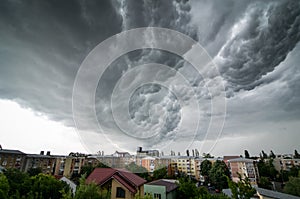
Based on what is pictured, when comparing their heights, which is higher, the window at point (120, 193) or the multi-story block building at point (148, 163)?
the multi-story block building at point (148, 163)

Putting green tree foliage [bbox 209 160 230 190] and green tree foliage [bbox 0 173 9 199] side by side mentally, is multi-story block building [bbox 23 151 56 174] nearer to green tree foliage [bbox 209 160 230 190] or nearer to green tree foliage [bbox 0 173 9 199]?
green tree foliage [bbox 0 173 9 199]

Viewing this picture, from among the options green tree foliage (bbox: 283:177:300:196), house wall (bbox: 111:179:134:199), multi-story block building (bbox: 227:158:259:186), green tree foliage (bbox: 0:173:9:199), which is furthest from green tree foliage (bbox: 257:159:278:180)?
green tree foliage (bbox: 0:173:9:199)

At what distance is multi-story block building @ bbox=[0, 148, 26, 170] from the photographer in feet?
122

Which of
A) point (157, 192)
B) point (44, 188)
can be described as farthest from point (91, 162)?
point (44, 188)

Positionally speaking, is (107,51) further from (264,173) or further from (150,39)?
(264,173)

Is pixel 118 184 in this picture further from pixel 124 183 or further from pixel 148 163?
pixel 148 163

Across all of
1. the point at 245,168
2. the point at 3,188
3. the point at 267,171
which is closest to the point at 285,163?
the point at 267,171

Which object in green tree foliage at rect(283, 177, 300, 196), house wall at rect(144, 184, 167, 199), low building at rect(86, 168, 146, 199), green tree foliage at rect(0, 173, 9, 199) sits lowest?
green tree foliage at rect(283, 177, 300, 196)

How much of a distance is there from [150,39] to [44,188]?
38.9ft

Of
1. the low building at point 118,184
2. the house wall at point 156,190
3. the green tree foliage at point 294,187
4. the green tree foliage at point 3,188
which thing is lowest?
the green tree foliage at point 294,187

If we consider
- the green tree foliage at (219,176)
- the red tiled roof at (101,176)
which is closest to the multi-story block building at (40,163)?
the red tiled roof at (101,176)

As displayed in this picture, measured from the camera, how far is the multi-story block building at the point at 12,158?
122 ft

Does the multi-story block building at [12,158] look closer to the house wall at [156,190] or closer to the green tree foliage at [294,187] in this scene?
the house wall at [156,190]

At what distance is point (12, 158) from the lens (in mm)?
39469
